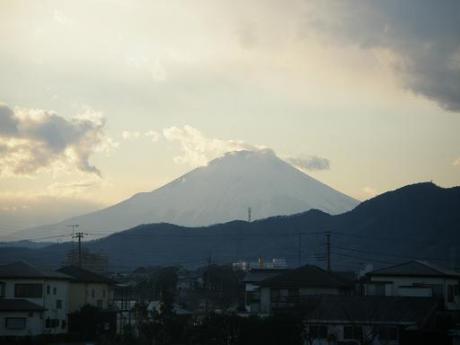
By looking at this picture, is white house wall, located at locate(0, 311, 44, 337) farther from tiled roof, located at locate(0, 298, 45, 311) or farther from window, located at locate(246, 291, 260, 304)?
window, located at locate(246, 291, 260, 304)

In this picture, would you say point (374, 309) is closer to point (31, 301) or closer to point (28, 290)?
point (31, 301)

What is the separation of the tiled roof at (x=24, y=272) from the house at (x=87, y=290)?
264cm

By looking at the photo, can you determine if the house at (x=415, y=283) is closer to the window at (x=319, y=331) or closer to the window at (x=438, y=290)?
the window at (x=438, y=290)

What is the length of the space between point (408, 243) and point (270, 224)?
1573 inches

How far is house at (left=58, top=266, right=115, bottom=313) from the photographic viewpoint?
4775 cm

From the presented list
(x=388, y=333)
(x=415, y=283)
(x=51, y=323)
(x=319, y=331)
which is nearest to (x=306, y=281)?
(x=415, y=283)

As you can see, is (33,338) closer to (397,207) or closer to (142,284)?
(142,284)

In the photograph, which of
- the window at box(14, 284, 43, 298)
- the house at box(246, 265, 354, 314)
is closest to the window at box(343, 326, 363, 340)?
the house at box(246, 265, 354, 314)

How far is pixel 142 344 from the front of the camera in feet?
109

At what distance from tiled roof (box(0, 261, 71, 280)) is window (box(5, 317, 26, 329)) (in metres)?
2.74

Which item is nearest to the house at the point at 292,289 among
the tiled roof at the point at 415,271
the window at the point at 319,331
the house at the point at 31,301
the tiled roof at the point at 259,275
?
the tiled roof at the point at 415,271

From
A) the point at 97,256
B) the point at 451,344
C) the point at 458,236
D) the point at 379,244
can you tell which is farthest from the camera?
the point at 379,244

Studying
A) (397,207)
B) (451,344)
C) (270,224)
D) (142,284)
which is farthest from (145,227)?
(451,344)

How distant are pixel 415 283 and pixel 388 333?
27.9ft
